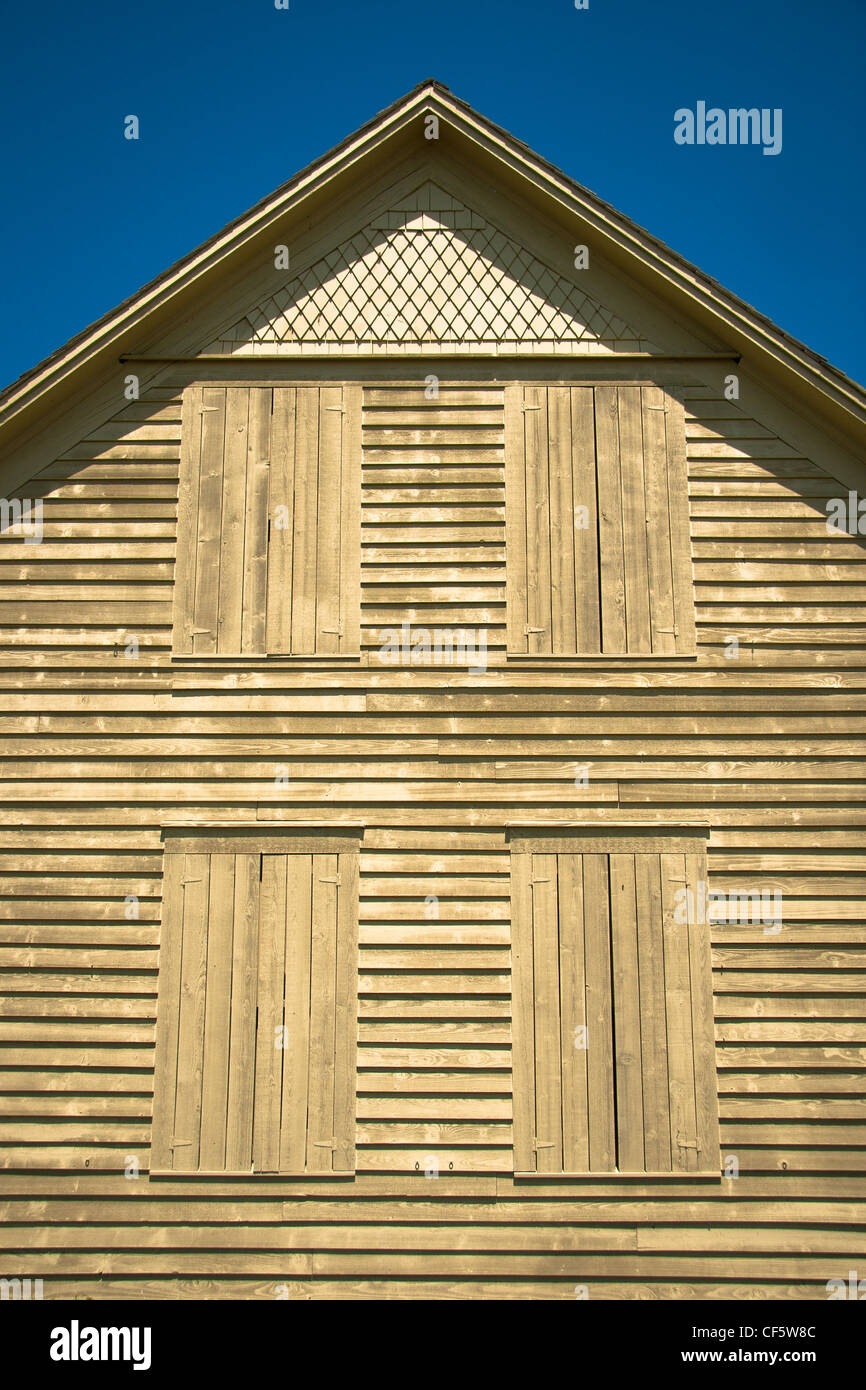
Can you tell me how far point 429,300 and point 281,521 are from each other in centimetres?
208

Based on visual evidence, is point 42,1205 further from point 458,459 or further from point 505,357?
point 505,357

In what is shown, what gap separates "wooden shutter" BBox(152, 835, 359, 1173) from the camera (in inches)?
268

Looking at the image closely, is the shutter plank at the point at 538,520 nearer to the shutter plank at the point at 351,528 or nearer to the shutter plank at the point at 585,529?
the shutter plank at the point at 585,529

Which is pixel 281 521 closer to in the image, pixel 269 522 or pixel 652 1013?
pixel 269 522

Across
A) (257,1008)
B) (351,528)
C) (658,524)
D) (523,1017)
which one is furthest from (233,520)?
(523,1017)

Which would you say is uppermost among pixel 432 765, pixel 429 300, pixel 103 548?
pixel 429 300

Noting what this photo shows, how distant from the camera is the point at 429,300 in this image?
796cm

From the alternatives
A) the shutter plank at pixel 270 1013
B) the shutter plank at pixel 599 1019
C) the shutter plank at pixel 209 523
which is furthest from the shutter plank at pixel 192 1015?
the shutter plank at pixel 599 1019

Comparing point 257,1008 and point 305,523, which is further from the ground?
point 305,523

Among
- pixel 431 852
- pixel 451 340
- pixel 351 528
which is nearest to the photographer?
pixel 431 852

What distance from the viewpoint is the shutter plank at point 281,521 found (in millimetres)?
7480

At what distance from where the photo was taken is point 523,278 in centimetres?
802

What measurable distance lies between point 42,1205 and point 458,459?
590cm
